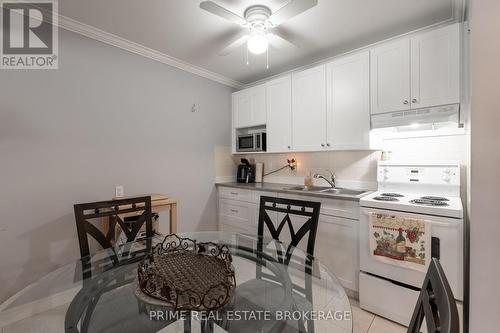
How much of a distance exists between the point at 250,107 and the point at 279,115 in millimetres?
534

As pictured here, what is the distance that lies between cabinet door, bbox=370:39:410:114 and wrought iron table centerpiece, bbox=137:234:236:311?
1975mm

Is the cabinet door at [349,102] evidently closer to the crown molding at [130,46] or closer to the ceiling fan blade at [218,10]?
the ceiling fan blade at [218,10]

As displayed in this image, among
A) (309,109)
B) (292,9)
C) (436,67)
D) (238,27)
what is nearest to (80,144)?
(238,27)

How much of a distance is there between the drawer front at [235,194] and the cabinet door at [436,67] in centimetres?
196

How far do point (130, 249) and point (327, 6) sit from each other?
239cm

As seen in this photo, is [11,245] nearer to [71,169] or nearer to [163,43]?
[71,169]

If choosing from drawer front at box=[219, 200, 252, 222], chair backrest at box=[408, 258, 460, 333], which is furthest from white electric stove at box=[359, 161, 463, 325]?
drawer front at box=[219, 200, 252, 222]

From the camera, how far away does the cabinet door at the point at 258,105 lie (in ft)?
10.5

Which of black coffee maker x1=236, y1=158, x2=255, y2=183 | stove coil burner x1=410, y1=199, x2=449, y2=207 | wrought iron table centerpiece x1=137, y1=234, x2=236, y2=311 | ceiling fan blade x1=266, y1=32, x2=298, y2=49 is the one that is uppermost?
ceiling fan blade x1=266, y1=32, x2=298, y2=49

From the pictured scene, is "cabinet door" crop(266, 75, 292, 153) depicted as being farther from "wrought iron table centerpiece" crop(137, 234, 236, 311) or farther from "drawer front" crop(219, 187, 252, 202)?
"wrought iron table centerpiece" crop(137, 234, 236, 311)

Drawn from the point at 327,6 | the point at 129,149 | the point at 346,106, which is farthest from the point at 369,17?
the point at 129,149

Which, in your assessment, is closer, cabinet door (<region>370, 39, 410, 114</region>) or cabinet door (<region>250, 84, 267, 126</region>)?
cabinet door (<region>370, 39, 410, 114</region>)

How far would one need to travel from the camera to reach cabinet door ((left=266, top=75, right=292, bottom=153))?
9.59 feet

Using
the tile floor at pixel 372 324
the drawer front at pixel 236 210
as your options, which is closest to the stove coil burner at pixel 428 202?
the tile floor at pixel 372 324
